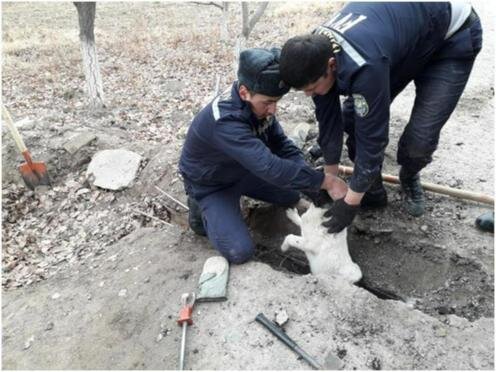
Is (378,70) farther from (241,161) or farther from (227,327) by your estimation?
(227,327)

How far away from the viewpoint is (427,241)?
11.2ft

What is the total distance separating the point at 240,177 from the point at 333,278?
1134 mm

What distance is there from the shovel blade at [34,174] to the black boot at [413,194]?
150 inches

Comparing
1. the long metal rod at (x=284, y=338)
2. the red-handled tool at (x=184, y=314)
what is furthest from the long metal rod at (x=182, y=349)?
the long metal rod at (x=284, y=338)

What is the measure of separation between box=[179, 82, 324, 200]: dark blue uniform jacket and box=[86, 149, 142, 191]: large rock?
59.8 inches

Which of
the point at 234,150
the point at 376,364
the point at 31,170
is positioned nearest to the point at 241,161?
the point at 234,150

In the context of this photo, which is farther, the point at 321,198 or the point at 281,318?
the point at 321,198

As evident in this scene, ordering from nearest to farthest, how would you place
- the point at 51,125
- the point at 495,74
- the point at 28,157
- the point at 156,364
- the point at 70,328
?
the point at 156,364 → the point at 70,328 → the point at 28,157 → the point at 51,125 → the point at 495,74

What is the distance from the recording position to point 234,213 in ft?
11.6

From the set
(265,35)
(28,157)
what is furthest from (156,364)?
(265,35)

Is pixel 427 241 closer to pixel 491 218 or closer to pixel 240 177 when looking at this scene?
pixel 491 218

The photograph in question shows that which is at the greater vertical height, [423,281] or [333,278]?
[333,278]

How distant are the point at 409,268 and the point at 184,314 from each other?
182cm

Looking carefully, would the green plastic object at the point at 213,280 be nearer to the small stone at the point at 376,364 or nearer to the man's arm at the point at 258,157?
the man's arm at the point at 258,157
